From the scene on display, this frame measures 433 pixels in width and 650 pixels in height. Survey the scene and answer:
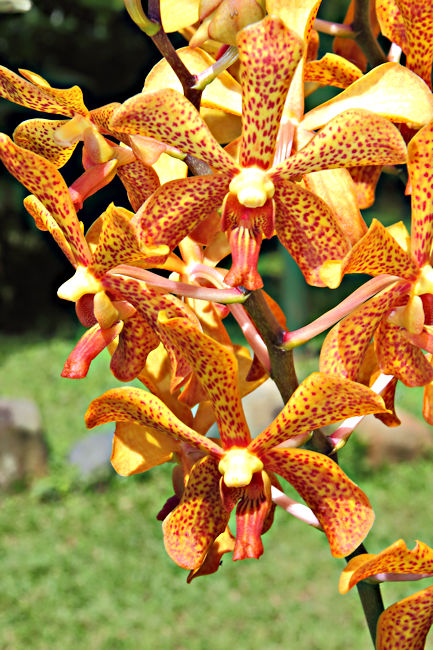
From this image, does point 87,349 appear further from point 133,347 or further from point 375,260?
point 375,260

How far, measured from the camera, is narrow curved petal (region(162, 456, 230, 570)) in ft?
2.49

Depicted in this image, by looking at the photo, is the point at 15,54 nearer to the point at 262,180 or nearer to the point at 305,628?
the point at 305,628

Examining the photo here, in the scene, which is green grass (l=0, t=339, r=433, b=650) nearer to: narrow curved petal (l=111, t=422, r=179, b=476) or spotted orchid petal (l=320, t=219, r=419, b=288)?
narrow curved petal (l=111, t=422, r=179, b=476)

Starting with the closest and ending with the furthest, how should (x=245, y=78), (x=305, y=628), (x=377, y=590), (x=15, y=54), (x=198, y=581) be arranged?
(x=245, y=78)
(x=377, y=590)
(x=305, y=628)
(x=198, y=581)
(x=15, y=54)

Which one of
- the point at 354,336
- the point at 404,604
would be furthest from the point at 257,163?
the point at 404,604

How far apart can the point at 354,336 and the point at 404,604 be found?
A: 268 mm

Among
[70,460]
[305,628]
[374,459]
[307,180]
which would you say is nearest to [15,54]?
[70,460]

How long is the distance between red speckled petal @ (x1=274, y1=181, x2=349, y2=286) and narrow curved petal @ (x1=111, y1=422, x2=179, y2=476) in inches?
12.4

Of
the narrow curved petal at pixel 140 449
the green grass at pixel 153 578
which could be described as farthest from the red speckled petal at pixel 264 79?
the green grass at pixel 153 578

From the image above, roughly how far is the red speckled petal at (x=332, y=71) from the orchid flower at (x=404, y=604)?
467mm

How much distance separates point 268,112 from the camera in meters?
0.67

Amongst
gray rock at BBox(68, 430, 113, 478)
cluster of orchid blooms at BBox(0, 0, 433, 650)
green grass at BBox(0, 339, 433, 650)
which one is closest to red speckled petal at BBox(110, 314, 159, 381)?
cluster of orchid blooms at BBox(0, 0, 433, 650)

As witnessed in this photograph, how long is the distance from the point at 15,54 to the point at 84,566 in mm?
4719

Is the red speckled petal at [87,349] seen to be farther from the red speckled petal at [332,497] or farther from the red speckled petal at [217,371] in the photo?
the red speckled petal at [332,497]
